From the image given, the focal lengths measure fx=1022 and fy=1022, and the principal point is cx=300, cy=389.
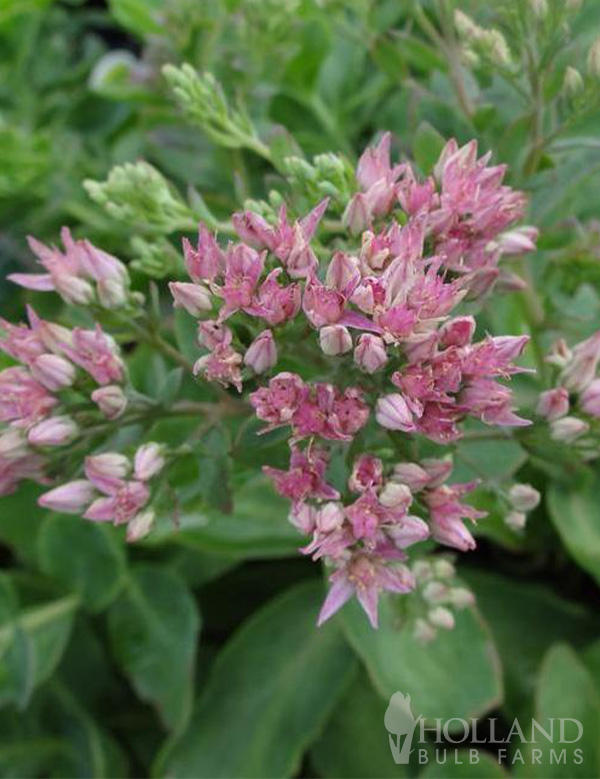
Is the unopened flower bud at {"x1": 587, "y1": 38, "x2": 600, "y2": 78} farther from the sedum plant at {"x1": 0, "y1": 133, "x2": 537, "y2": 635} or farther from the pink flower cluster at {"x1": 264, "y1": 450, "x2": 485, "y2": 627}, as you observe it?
the pink flower cluster at {"x1": 264, "y1": 450, "x2": 485, "y2": 627}

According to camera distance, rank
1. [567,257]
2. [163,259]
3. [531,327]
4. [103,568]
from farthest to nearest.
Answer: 1. [103,568]
2. [531,327]
3. [567,257]
4. [163,259]

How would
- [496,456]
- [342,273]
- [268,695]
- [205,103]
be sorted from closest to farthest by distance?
[342,273], [205,103], [496,456], [268,695]

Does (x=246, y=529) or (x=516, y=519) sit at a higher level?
(x=516, y=519)

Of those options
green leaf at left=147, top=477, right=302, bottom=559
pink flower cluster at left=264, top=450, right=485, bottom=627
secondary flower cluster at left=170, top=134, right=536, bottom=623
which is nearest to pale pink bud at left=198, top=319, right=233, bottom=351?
secondary flower cluster at left=170, top=134, right=536, bottom=623

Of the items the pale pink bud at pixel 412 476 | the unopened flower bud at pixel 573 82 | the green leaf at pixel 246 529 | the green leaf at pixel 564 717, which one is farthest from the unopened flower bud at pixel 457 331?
the green leaf at pixel 564 717

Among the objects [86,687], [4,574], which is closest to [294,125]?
[4,574]

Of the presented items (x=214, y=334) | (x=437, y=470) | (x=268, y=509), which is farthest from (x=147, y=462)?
(x=268, y=509)

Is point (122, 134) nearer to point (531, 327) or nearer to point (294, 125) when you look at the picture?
point (294, 125)

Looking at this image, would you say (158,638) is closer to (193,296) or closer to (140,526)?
(140,526)
